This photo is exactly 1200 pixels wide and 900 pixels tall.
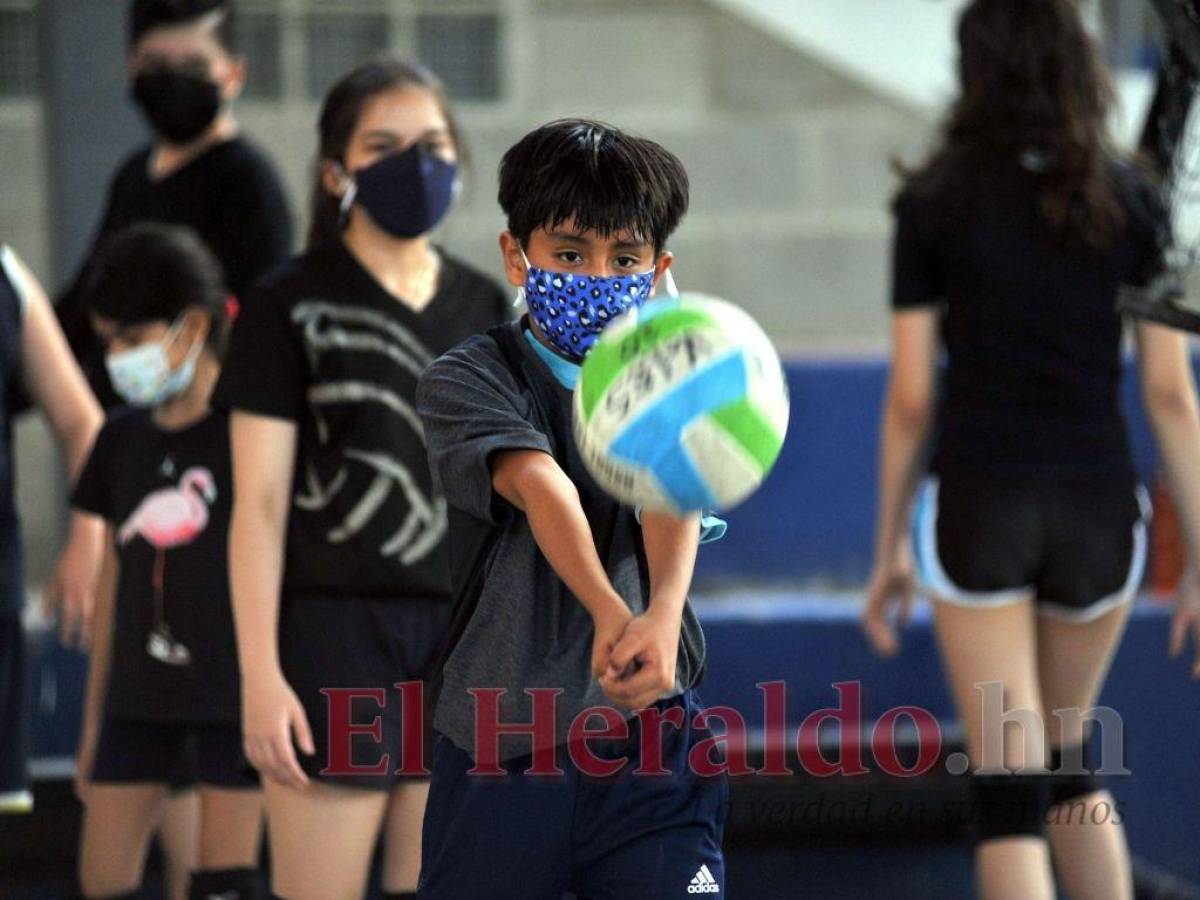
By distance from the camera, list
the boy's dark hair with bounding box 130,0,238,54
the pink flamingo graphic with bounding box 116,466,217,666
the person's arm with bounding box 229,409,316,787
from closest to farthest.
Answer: the person's arm with bounding box 229,409,316,787 < the pink flamingo graphic with bounding box 116,466,217,666 < the boy's dark hair with bounding box 130,0,238,54

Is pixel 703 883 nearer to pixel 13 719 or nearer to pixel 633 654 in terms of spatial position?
pixel 633 654

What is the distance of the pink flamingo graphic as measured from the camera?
420cm

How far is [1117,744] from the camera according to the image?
5.23 metres

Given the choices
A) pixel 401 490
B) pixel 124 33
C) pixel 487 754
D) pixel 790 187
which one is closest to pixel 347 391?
pixel 401 490

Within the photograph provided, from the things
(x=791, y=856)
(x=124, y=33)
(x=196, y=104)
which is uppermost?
(x=124, y=33)

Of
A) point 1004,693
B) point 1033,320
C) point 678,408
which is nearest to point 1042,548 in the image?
point 1004,693

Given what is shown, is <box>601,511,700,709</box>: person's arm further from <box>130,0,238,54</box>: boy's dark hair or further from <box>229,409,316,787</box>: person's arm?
<box>130,0,238,54</box>: boy's dark hair

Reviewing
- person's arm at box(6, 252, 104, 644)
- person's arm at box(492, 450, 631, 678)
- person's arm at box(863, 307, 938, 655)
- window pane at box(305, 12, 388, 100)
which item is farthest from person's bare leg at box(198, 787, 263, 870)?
window pane at box(305, 12, 388, 100)

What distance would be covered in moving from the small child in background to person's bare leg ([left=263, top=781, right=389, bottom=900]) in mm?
623

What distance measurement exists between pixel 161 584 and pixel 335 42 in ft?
11.9

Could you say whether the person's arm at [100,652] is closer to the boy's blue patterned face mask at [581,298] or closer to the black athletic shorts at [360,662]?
the black athletic shorts at [360,662]

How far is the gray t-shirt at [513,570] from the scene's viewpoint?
2641 millimetres

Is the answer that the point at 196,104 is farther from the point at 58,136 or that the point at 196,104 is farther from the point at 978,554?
the point at 978,554

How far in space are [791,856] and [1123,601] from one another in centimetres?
210
